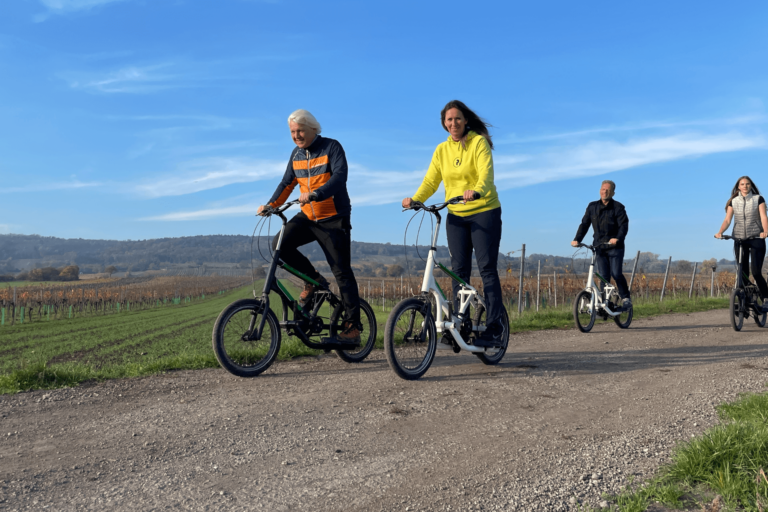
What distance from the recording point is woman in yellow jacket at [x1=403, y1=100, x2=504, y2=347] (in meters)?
4.53

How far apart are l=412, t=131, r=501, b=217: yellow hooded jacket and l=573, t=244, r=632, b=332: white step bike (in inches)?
158

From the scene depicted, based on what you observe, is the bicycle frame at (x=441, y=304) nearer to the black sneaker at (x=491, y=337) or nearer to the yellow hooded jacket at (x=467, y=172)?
the black sneaker at (x=491, y=337)

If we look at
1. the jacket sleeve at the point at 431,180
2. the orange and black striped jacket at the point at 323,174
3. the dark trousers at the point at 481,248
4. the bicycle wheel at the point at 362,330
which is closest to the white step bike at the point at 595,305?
the dark trousers at the point at 481,248

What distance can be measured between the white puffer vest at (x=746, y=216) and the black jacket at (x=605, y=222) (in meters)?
1.52

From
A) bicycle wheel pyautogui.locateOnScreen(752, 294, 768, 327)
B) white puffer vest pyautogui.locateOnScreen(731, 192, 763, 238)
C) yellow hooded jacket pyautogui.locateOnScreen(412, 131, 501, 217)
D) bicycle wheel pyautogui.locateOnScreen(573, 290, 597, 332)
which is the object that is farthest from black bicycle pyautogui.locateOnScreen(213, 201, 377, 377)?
bicycle wheel pyautogui.locateOnScreen(752, 294, 768, 327)

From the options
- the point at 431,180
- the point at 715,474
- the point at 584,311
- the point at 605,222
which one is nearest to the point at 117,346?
the point at 584,311

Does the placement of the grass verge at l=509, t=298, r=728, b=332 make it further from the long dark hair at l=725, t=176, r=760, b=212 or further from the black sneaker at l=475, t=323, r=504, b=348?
the black sneaker at l=475, t=323, r=504, b=348

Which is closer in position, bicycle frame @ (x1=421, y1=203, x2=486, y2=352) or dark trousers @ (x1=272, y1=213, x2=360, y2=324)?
bicycle frame @ (x1=421, y1=203, x2=486, y2=352)

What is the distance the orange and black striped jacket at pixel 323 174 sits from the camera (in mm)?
4637

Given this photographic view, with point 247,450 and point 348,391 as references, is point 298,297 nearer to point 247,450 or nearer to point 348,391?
point 348,391

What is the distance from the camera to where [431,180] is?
4848mm

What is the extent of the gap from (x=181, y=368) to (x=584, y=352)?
12.9ft

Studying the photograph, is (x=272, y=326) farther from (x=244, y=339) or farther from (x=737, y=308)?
(x=737, y=308)

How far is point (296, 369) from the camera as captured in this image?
15.3 feet
